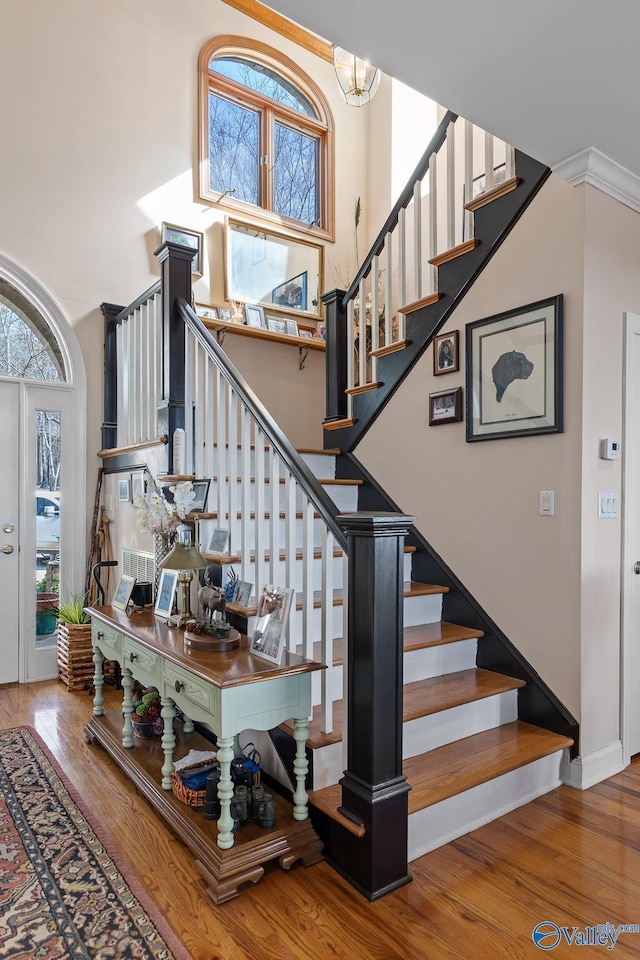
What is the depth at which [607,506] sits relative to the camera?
2818 mm

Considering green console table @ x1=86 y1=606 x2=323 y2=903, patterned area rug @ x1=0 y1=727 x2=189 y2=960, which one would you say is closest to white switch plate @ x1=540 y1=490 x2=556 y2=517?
green console table @ x1=86 y1=606 x2=323 y2=903

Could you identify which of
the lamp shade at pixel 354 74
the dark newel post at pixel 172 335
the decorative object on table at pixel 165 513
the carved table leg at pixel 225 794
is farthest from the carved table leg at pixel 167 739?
the lamp shade at pixel 354 74

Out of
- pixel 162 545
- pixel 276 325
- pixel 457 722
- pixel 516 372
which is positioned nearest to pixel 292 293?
pixel 276 325

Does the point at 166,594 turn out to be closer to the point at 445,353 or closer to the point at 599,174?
the point at 445,353

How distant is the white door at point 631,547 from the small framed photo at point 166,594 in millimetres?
2108

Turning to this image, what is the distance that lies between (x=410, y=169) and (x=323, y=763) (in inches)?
210

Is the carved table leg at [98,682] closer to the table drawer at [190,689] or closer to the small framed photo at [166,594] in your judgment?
the small framed photo at [166,594]

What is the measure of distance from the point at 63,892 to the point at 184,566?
1160 millimetres

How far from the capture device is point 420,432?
3.59 meters

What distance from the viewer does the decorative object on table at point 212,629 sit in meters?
2.42

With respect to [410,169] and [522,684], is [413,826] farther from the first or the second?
[410,169]

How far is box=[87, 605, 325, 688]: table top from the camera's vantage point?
2.11m

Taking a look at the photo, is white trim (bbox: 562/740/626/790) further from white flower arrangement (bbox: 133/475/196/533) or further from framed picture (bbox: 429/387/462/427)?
white flower arrangement (bbox: 133/475/196/533)

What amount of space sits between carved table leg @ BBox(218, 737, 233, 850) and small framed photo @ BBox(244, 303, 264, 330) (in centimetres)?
361
